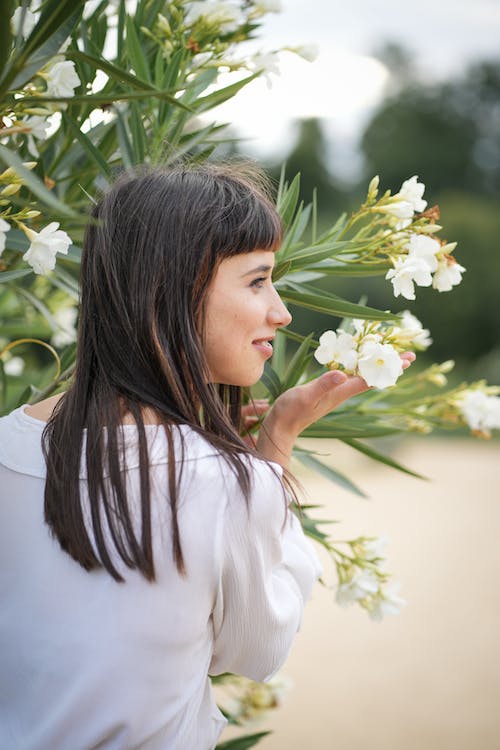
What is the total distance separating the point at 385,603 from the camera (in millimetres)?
1312

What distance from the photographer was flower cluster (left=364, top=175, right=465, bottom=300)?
1092 millimetres

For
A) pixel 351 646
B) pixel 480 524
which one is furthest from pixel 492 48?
pixel 351 646

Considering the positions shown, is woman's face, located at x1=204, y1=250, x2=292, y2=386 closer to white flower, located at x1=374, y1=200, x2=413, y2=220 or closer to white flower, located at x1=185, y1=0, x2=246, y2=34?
white flower, located at x1=374, y1=200, x2=413, y2=220

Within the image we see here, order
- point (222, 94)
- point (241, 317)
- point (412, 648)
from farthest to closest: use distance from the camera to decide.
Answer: point (412, 648)
point (222, 94)
point (241, 317)

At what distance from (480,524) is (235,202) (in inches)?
221

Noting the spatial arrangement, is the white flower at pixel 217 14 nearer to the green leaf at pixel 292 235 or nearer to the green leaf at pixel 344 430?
the green leaf at pixel 292 235

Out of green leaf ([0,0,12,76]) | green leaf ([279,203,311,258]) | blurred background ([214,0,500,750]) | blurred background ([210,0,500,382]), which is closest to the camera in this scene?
green leaf ([0,0,12,76])

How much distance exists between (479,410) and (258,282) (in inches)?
24.9

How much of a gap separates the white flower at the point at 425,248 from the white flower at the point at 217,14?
492mm

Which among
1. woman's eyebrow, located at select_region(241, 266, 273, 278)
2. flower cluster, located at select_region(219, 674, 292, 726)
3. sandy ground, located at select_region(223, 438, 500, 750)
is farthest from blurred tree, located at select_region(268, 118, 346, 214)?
woman's eyebrow, located at select_region(241, 266, 273, 278)

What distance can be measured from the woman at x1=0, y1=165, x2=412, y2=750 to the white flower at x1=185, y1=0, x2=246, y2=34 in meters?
0.41

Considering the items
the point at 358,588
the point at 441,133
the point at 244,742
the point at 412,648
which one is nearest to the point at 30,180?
the point at 358,588

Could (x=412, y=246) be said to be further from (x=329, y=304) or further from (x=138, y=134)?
(x=138, y=134)

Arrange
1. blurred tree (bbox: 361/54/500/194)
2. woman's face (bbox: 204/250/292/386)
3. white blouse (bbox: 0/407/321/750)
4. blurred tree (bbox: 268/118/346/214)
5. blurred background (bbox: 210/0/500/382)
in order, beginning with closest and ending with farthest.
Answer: white blouse (bbox: 0/407/321/750), woman's face (bbox: 204/250/292/386), blurred background (bbox: 210/0/500/382), blurred tree (bbox: 268/118/346/214), blurred tree (bbox: 361/54/500/194)
